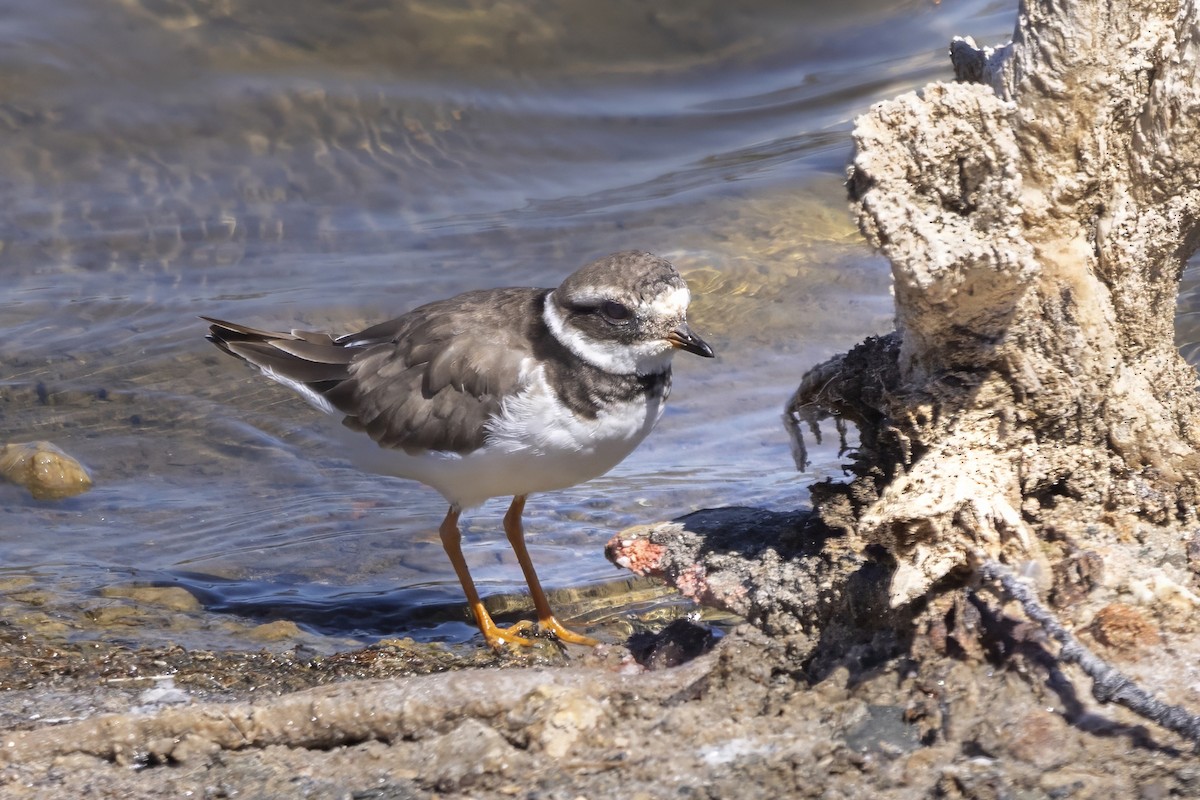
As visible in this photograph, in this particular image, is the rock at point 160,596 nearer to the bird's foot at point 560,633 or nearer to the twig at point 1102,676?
the bird's foot at point 560,633

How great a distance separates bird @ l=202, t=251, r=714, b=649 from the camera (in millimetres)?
5328

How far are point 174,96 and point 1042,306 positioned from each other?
9.53m

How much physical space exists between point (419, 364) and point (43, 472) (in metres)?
2.32

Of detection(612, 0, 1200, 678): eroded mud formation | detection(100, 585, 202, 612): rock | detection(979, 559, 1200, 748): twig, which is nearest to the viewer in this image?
detection(979, 559, 1200, 748): twig

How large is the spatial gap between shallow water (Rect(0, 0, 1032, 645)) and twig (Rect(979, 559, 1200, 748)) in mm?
2826

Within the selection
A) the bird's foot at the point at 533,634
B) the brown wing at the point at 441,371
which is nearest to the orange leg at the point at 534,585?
the bird's foot at the point at 533,634

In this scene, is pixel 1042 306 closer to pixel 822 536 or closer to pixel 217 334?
pixel 822 536

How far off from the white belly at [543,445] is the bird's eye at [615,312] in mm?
347

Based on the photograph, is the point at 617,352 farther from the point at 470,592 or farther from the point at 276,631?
the point at 276,631

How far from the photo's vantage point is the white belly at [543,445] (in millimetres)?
5305

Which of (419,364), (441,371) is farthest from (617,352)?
(419,364)

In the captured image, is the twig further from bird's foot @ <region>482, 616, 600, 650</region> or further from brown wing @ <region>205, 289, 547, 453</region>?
brown wing @ <region>205, 289, 547, 453</region>

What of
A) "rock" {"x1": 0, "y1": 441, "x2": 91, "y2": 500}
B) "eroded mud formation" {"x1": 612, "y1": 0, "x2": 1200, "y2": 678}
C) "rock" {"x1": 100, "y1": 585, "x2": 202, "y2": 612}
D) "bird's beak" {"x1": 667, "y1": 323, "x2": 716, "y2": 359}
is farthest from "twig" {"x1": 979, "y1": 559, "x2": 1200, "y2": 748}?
"rock" {"x1": 0, "y1": 441, "x2": 91, "y2": 500}

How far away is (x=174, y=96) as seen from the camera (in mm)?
11484
